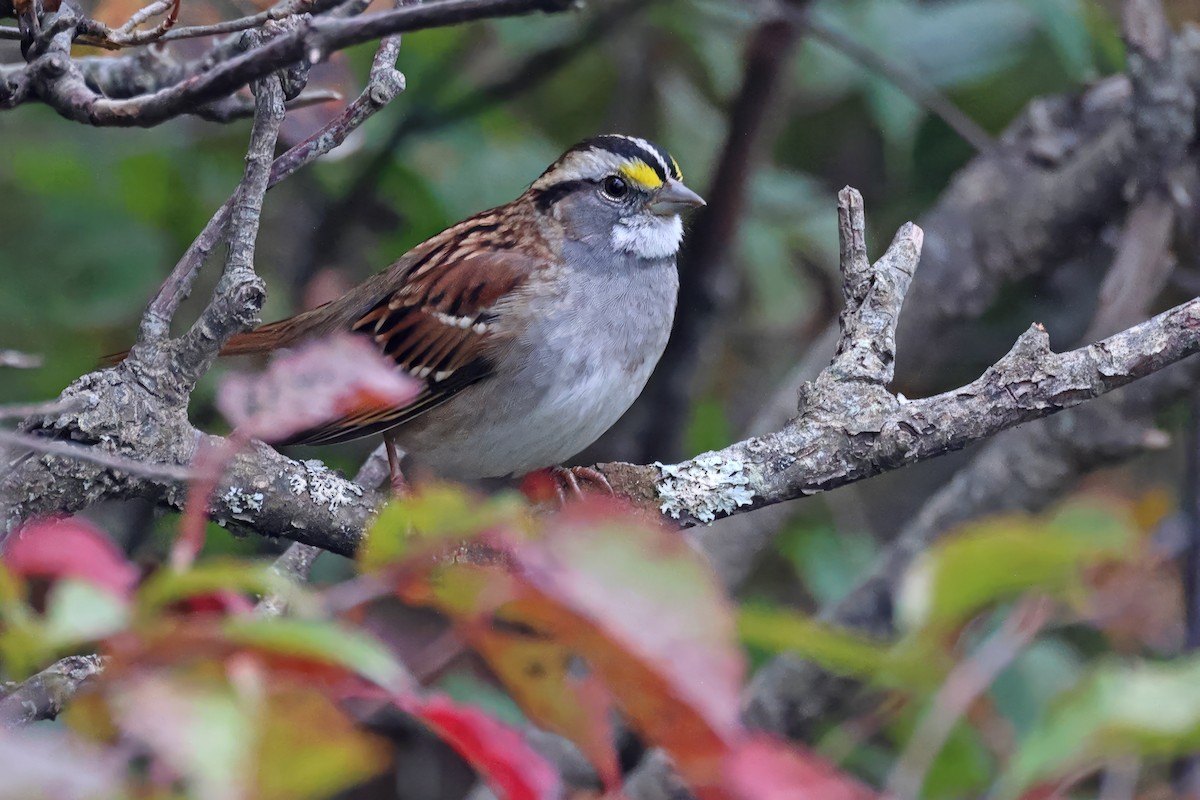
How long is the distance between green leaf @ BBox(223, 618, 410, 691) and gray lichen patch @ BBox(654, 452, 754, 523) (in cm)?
140

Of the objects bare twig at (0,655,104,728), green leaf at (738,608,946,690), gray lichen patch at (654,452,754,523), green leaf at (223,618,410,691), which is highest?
gray lichen patch at (654,452,754,523)

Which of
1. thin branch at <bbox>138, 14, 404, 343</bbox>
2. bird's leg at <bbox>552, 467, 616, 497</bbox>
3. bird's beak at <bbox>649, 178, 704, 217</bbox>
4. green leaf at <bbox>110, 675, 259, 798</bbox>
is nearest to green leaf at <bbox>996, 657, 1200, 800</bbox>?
green leaf at <bbox>110, 675, 259, 798</bbox>

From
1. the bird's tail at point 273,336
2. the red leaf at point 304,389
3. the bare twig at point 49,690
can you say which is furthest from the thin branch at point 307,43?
the bird's tail at point 273,336

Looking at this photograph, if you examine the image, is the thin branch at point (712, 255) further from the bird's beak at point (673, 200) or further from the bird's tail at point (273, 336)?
the bird's tail at point (273, 336)

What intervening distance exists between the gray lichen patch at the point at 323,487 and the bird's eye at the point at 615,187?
125 cm

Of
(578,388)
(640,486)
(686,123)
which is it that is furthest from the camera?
(686,123)

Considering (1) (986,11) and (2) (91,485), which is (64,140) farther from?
(1) (986,11)

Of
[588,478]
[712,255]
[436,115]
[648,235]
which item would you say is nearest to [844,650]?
[588,478]

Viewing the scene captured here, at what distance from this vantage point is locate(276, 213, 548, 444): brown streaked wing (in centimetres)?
261

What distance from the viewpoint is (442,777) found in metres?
3.71

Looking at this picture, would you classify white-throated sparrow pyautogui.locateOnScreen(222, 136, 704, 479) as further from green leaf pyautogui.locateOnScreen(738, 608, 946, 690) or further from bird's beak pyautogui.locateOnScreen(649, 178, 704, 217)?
green leaf pyautogui.locateOnScreen(738, 608, 946, 690)

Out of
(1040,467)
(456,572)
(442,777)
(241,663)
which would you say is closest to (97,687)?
(241,663)

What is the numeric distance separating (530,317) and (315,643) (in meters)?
2.09

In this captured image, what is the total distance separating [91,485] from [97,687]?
1054mm
